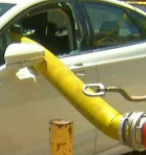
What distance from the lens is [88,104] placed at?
3.55 metres

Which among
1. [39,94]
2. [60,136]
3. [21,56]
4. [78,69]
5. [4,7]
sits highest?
[4,7]

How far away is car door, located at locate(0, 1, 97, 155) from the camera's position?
410 centimetres

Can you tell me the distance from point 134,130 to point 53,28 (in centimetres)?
186

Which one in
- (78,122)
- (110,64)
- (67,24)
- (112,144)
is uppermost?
(67,24)

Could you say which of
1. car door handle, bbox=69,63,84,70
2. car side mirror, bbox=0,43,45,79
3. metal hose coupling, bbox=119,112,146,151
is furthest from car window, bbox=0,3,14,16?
metal hose coupling, bbox=119,112,146,151

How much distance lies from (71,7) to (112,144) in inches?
48.8

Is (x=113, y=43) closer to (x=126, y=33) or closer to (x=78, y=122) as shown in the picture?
(x=126, y=33)

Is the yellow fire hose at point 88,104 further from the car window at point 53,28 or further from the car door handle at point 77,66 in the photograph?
the car door handle at point 77,66

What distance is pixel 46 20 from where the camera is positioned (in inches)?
182

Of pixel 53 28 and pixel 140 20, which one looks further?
pixel 140 20

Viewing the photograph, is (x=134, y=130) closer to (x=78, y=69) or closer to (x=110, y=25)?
(x=78, y=69)

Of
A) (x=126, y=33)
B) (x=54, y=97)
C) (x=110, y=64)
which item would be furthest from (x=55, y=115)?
(x=126, y=33)

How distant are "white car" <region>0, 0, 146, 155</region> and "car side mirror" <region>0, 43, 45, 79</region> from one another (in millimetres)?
186

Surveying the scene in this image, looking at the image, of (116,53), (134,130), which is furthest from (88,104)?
(116,53)
